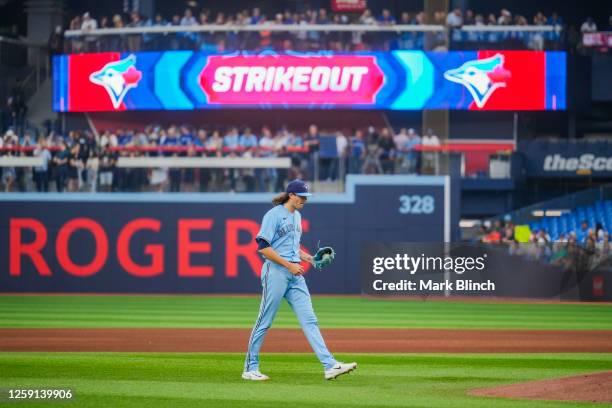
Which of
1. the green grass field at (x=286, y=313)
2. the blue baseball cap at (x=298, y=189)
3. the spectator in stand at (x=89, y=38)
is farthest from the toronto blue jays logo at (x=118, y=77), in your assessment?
the blue baseball cap at (x=298, y=189)

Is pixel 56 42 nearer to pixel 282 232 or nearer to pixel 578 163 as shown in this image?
pixel 578 163

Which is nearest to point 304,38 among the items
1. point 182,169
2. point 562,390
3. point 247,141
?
point 247,141

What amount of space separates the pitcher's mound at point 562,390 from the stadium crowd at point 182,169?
18872 millimetres

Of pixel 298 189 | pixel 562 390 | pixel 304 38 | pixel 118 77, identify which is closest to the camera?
pixel 562 390

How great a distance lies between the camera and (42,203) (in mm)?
31000

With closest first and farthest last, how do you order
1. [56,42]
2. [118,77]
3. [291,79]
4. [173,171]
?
[173,171] < [291,79] < [118,77] < [56,42]

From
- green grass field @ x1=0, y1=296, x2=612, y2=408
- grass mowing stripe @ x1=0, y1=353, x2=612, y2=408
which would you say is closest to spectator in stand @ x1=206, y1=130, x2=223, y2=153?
green grass field @ x1=0, y1=296, x2=612, y2=408

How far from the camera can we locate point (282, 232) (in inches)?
446

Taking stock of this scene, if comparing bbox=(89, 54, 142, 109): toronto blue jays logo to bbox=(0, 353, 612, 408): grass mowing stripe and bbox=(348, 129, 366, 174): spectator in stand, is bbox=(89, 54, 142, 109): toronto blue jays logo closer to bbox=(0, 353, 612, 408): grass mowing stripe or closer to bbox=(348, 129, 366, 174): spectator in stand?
bbox=(348, 129, 366, 174): spectator in stand

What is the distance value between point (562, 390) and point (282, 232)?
308cm

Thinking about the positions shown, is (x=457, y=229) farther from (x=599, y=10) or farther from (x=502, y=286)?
(x=599, y=10)

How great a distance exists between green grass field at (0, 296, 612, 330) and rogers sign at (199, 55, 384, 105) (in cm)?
884

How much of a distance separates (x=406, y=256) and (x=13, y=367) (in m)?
14.3

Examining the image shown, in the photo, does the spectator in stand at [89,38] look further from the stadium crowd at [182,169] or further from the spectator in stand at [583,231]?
the spectator in stand at [583,231]
